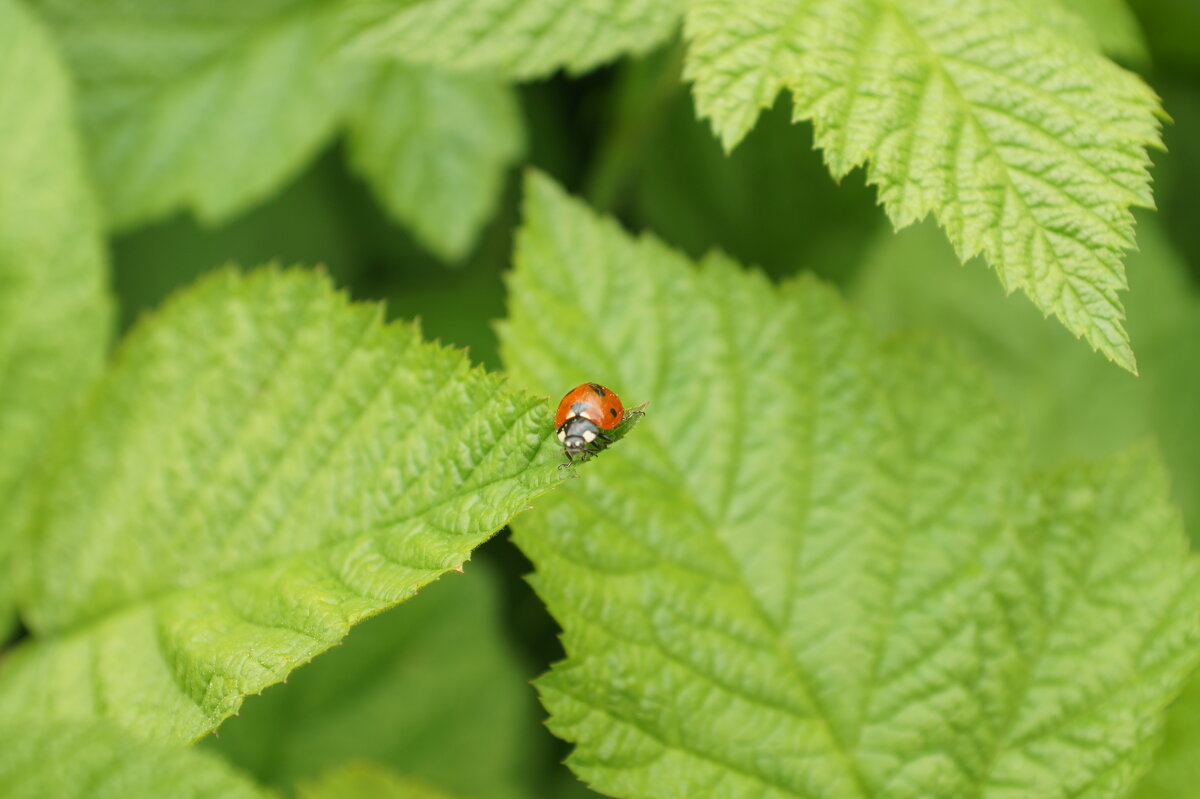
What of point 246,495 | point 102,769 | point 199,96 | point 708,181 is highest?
point 199,96

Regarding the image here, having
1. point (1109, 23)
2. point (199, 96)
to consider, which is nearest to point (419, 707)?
point (199, 96)

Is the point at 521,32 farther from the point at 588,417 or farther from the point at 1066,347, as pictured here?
the point at 1066,347

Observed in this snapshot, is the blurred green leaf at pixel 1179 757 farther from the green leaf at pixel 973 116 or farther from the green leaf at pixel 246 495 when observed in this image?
the green leaf at pixel 246 495

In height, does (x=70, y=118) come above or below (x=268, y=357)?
above

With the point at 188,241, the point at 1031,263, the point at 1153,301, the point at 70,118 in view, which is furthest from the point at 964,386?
the point at 188,241

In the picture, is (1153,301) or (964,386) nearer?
(964,386)

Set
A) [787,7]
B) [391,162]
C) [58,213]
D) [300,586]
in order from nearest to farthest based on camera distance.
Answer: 1. [300,586]
2. [787,7]
3. [58,213]
4. [391,162]

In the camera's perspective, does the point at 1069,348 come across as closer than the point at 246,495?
No

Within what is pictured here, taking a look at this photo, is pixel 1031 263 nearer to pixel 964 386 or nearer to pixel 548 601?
pixel 964 386
